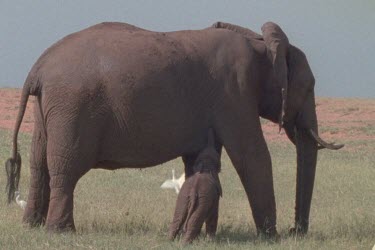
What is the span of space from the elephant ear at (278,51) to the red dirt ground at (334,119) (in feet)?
68.0

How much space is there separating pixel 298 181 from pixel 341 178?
7660mm

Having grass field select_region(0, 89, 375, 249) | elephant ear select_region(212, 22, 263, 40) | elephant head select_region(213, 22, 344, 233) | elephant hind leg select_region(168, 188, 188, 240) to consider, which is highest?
elephant ear select_region(212, 22, 263, 40)

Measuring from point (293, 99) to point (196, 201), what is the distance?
7.25 ft

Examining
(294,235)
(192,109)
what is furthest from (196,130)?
(294,235)

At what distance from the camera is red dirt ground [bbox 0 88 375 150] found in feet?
119

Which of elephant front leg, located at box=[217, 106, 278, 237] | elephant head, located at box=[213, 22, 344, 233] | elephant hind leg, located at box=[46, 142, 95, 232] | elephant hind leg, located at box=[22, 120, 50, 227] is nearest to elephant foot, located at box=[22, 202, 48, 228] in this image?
elephant hind leg, located at box=[22, 120, 50, 227]

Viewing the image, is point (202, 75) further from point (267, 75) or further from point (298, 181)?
point (298, 181)

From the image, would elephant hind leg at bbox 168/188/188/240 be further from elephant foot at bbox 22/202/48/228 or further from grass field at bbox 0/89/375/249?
elephant foot at bbox 22/202/48/228

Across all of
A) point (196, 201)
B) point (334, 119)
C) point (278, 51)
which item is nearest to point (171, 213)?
point (278, 51)

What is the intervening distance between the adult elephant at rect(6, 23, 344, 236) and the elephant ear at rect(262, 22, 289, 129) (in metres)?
0.01

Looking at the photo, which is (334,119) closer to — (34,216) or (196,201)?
(34,216)

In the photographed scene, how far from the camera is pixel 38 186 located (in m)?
11.1

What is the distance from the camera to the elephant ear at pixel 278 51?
11.1 meters

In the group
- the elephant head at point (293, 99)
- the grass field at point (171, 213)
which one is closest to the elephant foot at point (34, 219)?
the grass field at point (171, 213)
